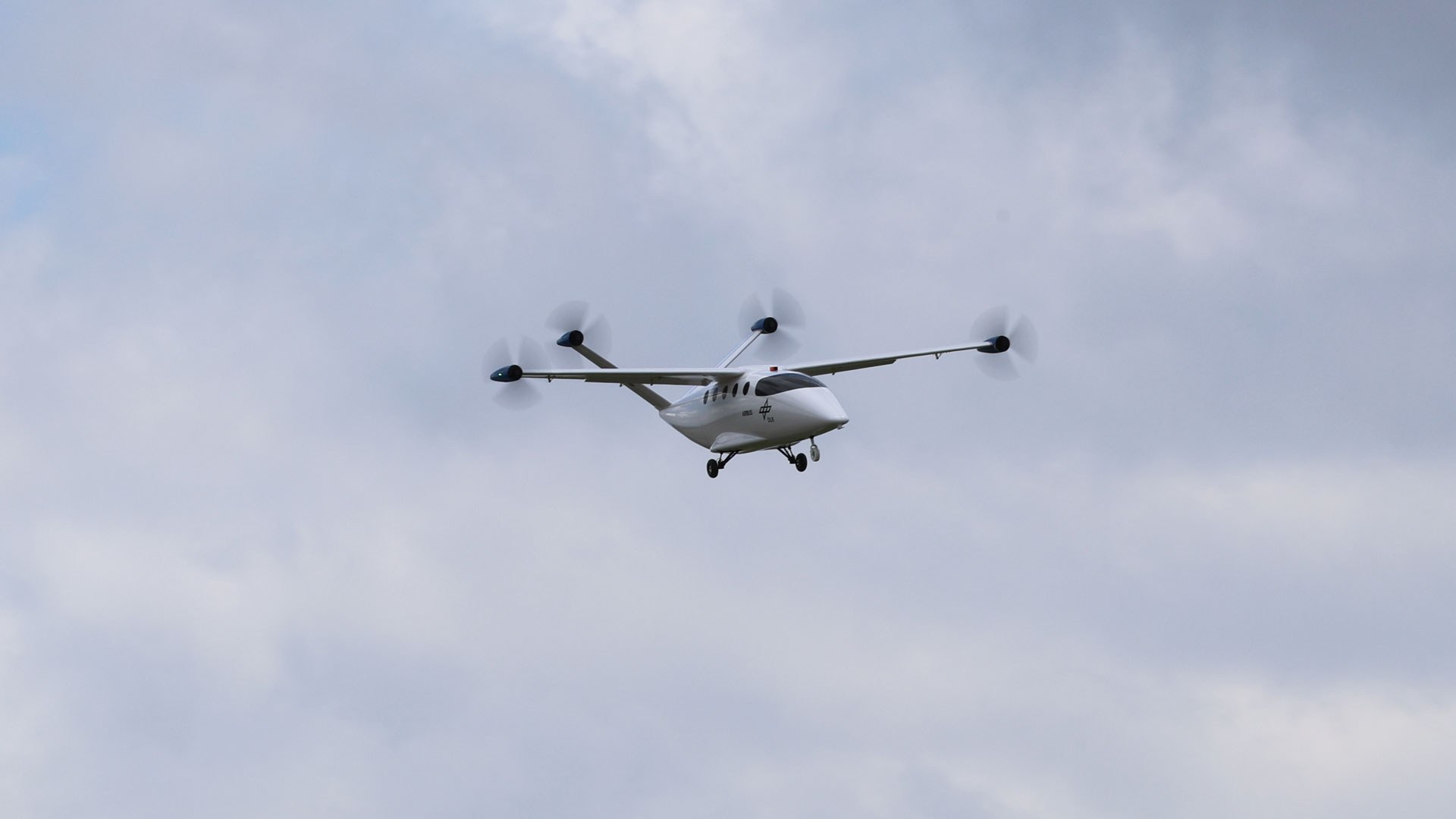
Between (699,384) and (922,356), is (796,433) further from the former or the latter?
(922,356)

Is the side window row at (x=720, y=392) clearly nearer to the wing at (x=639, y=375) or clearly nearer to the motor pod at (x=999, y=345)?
the wing at (x=639, y=375)

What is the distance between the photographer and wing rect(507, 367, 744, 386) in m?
73.1

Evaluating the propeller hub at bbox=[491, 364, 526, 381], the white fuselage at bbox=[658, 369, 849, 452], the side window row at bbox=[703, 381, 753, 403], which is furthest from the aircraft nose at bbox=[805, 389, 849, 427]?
the propeller hub at bbox=[491, 364, 526, 381]

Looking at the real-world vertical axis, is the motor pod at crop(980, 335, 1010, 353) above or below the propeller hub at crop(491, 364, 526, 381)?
above

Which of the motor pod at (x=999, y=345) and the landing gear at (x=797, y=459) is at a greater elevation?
the motor pod at (x=999, y=345)

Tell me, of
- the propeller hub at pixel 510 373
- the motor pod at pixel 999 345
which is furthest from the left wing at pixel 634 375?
the motor pod at pixel 999 345

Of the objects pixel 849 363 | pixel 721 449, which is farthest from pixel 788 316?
pixel 721 449

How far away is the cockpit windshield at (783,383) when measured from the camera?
2749 inches

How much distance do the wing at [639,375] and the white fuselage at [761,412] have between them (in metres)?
0.43

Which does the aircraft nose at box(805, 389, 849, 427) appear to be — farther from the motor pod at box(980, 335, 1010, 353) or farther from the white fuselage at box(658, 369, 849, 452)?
the motor pod at box(980, 335, 1010, 353)

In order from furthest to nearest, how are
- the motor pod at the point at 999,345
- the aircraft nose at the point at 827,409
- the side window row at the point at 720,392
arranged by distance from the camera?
1. the motor pod at the point at 999,345
2. the side window row at the point at 720,392
3. the aircraft nose at the point at 827,409

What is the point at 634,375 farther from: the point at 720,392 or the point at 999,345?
the point at 999,345

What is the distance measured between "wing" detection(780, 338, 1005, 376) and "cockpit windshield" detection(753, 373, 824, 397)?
6.92 meters

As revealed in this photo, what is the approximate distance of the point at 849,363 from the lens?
7850 cm
